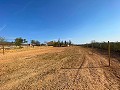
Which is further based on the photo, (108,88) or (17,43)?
(17,43)

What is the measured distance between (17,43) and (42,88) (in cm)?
6349

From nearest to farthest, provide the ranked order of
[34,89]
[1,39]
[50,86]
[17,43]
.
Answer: [34,89] → [50,86] → [1,39] → [17,43]

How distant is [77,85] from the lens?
575cm

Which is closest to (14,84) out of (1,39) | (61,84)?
(61,84)

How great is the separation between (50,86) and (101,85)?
5.97 feet

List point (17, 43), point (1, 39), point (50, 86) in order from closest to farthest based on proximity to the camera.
Result: point (50, 86) → point (1, 39) → point (17, 43)

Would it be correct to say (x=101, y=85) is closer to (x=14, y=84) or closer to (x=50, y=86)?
(x=50, y=86)

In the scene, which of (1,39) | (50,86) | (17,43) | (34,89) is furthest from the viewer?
(17,43)

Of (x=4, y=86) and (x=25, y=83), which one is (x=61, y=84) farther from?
(x=4, y=86)

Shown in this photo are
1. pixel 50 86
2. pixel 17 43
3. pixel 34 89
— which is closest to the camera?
pixel 34 89

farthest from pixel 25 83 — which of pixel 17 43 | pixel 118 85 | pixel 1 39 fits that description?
pixel 17 43

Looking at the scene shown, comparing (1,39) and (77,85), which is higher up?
(1,39)

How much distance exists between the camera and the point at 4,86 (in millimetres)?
5684

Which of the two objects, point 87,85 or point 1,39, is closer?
point 87,85
